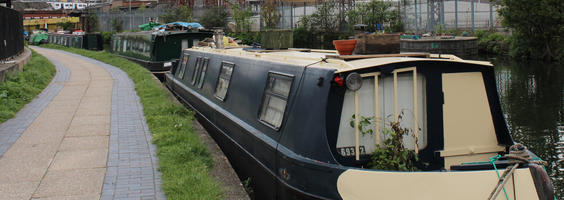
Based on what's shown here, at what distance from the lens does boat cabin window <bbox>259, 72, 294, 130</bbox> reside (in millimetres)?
6275

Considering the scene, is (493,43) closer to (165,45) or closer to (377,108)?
(165,45)

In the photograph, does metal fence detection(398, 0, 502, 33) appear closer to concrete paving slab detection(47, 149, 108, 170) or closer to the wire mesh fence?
the wire mesh fence

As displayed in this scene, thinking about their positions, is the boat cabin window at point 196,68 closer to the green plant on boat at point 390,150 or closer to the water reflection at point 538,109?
the green plant on boat at point 390,150

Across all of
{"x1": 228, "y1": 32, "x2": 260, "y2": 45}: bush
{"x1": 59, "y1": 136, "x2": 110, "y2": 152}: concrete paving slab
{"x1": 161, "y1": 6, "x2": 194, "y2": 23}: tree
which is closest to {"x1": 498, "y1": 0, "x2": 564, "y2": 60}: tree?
{"x1": 228, "y1": 32, "x2": 260, "y2": 45}: bush

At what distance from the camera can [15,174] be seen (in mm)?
6543

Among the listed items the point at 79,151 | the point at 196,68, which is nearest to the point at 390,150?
the point at 79,151

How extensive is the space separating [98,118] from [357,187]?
675 cm

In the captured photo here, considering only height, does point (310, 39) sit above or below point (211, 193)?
above

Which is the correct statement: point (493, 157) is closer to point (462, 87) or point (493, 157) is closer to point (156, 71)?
point (462, 87)

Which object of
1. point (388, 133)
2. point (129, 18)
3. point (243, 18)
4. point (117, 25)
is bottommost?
point (388, 133)

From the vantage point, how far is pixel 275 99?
661 centimetres

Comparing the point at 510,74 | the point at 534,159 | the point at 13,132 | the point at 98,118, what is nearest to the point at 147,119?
the point at 98,118

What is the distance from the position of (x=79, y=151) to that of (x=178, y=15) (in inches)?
2099

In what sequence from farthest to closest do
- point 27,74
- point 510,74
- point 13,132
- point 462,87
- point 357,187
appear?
point 510,74, point 27,74, point 13,132, point 462,87, point 357,187
